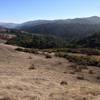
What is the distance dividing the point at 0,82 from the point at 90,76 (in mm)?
7825

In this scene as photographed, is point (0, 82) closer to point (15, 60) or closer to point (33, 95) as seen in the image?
point (33, 95)

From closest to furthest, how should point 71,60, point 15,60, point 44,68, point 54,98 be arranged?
point 54,98, point 44,68, point 15,60, point 71,60

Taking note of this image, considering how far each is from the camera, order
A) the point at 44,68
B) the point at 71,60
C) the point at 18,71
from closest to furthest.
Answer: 1. the point at 18,71
2. the point at 44,68
3. the point at 71,60

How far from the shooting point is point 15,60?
78.3 feet

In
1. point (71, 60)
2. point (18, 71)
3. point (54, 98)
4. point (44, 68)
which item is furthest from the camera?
point (71, 60)

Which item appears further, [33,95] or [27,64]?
[27,64]

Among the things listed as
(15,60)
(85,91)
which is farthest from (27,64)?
(85,91)

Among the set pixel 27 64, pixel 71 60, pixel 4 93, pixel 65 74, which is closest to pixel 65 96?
pixel 4 93

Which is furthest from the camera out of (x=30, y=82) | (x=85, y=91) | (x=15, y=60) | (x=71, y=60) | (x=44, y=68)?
(x=71, y=60)

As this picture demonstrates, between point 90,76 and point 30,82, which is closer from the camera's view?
point 30,82

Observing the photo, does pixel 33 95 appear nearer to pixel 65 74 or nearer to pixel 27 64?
pixel 65 74

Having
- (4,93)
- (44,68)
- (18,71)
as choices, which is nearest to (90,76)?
(44,68)

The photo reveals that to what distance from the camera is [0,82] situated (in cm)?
1423

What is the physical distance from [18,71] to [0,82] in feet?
15.5
